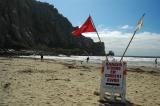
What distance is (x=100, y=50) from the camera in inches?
7657

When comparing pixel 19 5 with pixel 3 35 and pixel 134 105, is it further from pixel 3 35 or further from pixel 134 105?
pixel 134 105

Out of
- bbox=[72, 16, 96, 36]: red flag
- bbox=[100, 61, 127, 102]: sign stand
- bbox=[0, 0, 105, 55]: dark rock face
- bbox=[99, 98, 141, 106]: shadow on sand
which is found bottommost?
bbox=[99, 98, 141, 106]: shadow on sand

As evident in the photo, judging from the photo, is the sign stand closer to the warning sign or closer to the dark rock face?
the warning sign

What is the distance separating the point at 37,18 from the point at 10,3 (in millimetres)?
38110

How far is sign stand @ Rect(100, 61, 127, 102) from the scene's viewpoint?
356 inches

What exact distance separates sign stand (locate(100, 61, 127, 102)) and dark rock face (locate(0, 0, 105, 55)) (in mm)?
86785

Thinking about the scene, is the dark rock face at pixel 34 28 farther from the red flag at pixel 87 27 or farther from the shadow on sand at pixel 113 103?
the shadow on sand at pixel 113 103

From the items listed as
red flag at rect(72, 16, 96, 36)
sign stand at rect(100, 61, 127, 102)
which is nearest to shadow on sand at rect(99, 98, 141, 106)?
sign stand at rect(100, 61, 127, 102)

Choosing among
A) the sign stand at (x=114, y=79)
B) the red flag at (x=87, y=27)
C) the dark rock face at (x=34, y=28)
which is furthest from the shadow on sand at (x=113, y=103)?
the dark rock face at (x=34, y=28)

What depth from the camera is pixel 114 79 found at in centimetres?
916

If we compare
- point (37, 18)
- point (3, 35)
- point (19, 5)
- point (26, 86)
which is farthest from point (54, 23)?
point (26, 86)

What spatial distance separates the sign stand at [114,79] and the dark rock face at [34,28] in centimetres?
8679

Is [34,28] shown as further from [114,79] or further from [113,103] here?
[113,103]

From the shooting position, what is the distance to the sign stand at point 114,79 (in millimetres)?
9055
